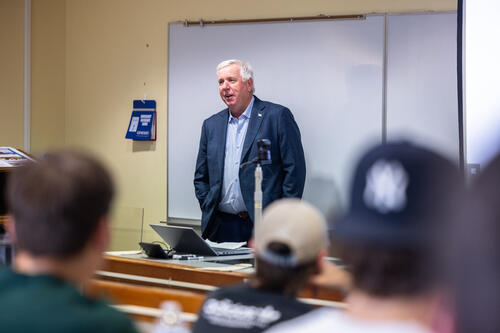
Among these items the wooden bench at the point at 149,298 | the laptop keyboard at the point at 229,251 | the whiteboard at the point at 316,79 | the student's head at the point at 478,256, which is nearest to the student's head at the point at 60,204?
the student's head at the point at 478,256

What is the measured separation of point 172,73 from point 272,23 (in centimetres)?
93

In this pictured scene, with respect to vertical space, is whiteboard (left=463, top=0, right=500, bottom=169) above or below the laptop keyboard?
above

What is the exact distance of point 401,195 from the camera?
960 millimetres

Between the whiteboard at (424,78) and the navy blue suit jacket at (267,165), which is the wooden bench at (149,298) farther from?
the whiteboard at (424,78)

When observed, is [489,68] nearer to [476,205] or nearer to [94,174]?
[476,205]

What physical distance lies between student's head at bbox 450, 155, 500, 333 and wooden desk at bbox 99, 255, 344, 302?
1.22m

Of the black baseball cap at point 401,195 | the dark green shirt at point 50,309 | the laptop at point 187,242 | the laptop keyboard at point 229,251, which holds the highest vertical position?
the black baseball cap at point 401,195

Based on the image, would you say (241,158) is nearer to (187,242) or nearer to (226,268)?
(187,242)

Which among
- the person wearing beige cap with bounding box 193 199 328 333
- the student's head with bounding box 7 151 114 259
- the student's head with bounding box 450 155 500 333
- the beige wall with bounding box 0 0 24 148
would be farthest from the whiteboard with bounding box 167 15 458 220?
the student's head with bounding box 7 151 114 259

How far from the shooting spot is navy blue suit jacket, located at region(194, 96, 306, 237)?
4.34m

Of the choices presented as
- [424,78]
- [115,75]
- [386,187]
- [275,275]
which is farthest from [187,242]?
[115,75]

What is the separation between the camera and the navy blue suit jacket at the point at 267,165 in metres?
4.34

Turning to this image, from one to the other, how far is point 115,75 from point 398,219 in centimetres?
512

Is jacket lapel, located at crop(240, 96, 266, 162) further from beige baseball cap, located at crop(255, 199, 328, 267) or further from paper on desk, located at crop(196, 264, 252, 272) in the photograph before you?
beige baseball cap, located at crop(255, 199, 328, 267)
